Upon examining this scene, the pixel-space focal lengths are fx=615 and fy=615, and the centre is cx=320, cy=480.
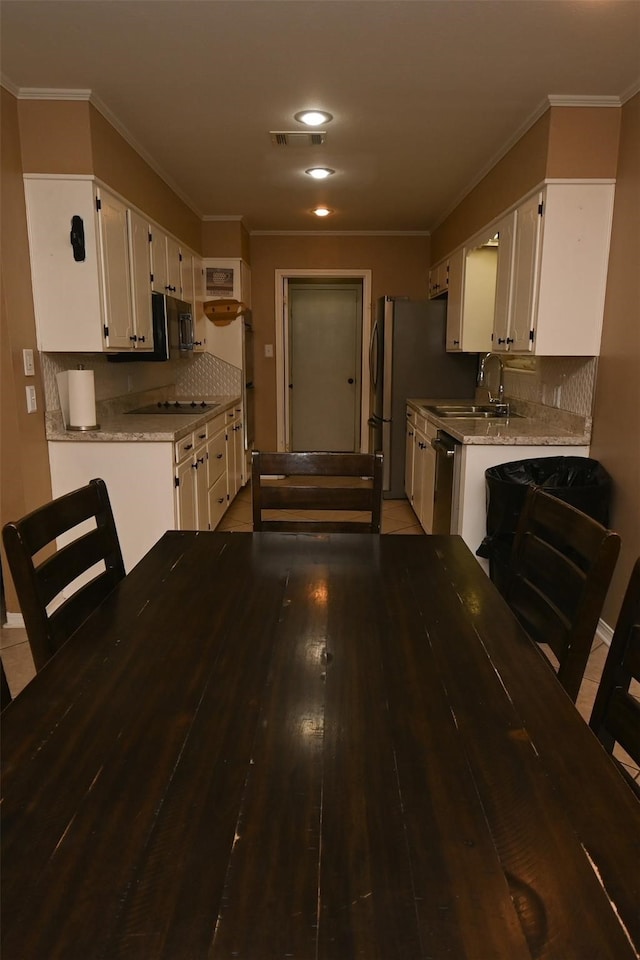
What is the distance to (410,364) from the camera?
5.04 meters

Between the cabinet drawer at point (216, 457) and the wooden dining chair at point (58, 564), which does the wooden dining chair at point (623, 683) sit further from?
the cabinet drawer at point (216, 457)

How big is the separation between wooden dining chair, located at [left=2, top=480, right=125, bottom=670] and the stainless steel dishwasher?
81.2 inches

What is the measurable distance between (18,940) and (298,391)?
663 cm

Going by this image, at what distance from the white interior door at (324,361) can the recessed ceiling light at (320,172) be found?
2835mm

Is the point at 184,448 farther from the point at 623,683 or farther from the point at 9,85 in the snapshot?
the point at 623,683

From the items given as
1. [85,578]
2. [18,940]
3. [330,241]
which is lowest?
[85,578]

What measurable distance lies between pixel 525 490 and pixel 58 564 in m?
1.98

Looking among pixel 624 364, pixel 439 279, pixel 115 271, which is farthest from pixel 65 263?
pixel 439 279

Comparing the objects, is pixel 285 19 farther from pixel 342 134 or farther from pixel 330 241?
pixel 330 241

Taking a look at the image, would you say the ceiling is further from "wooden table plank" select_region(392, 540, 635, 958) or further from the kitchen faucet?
"wooden table plank" select_region(392, 540, 635, 958)

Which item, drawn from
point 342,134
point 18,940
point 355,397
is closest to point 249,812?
point 18,940

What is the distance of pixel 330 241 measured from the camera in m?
6.05

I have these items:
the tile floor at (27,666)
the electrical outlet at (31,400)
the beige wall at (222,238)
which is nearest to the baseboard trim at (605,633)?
the tile floor at (27,666)

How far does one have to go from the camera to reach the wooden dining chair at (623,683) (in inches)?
41.8
